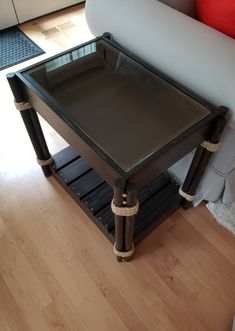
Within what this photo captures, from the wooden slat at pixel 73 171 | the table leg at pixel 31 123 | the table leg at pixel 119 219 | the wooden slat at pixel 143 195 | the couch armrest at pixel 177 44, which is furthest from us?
the wooden slat at pixel 73 171

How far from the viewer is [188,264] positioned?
3.38 ft

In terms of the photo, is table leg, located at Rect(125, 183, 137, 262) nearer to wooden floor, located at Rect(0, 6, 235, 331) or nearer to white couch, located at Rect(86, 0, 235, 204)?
wooden floor, located at Rect(0, 6, 235, 331)

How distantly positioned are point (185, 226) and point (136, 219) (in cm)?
22

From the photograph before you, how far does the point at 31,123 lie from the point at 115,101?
0.33 metres

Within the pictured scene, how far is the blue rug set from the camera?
5.81 ft

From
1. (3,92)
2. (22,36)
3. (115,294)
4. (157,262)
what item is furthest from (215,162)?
(22,36)

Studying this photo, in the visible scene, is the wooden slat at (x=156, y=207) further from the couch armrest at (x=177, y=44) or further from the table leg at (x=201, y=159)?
the couch armrest at (x=177, y=44)

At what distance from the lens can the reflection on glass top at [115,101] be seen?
741 millimetres

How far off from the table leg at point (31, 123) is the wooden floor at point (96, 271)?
0.13 m

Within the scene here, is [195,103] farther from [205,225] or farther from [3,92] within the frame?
[3,92]

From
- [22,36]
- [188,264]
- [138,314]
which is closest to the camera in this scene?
[138,314]

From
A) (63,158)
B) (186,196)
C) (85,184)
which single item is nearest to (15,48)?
(63,158)

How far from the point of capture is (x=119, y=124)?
0.81 metres

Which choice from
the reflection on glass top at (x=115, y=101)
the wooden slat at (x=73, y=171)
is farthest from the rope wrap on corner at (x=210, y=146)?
the wooden slat at (x=73, y=171)
